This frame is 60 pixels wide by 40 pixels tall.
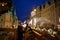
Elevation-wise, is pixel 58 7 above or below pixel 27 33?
Answer: above

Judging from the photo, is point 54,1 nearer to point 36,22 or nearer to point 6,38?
point 36,22

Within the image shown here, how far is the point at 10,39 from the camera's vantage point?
2.76m

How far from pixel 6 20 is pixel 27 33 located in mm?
13353

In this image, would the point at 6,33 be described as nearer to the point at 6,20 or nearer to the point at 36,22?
the point at 6,20

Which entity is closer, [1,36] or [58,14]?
[1,36]

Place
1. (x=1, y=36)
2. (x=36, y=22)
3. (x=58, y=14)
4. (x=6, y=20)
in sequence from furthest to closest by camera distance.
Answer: (x=36, y=22) → (x=6, y=20) → (x=58, y=14) → (x=1, y=36)

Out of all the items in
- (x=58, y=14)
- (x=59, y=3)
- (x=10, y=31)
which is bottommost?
(x=10, y=31)

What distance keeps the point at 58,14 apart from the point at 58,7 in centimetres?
76

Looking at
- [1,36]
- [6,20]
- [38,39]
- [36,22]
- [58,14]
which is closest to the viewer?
[1,36]

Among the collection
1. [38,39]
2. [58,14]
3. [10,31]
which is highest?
[58,14]

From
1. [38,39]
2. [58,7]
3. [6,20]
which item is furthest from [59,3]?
[38,39]

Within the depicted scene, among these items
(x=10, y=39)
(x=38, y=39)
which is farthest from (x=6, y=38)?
(x=38, y=39)

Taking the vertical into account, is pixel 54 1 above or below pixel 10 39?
above

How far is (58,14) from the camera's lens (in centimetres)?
1455
